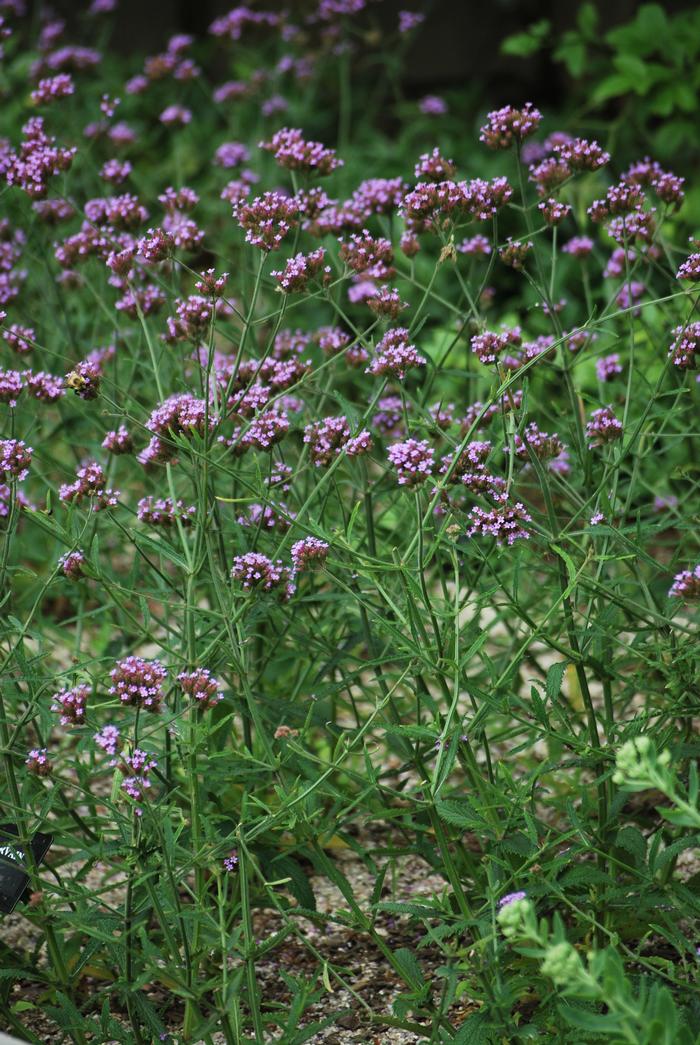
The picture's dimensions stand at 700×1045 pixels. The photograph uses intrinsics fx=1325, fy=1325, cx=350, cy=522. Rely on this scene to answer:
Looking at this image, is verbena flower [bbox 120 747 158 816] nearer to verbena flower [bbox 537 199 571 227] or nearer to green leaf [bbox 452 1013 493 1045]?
green leaf [bbox 452 1013 493 1045]

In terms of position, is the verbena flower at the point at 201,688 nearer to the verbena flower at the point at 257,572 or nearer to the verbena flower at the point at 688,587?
the verbena flower at the point at 257,572

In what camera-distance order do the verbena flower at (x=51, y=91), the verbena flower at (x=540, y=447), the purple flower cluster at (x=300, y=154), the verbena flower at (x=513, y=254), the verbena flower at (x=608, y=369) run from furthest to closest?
the verbena flower at (x=51, y=91)
the verbena flower at (x=608, y=369)
the purple flower cluster at (x=300, y=154)
the verbena flower at (x=513, y=254)
the verbena flower at (x=540, y=447)

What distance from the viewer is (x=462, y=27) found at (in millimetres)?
7609

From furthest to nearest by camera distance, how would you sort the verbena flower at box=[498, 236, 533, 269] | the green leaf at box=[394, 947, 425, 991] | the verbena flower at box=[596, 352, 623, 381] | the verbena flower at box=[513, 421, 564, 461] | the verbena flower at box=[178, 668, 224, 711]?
the verbena flower at box=[596, 352, 623, 381] < the verbena flower at box=[498, 236, 533, 269] < the verbena flower at box=[513, 421, 564, 461] < the green leaf at box=[394, 947, 425, 991] < the verbena flower at box=[178, 668, 224, 711]

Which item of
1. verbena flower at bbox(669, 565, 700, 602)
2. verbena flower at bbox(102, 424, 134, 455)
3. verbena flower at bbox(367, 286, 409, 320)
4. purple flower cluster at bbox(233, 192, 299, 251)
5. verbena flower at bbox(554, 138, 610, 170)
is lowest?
verbena flower at bbox(669, 565, 700, 602)

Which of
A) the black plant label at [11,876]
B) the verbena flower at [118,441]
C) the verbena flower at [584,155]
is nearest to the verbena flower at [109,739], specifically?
the black plant label at [11,876]

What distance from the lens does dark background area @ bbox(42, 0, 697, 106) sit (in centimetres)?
718

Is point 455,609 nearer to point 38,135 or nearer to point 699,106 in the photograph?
point 38,135

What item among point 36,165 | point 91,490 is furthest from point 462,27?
point 91,490

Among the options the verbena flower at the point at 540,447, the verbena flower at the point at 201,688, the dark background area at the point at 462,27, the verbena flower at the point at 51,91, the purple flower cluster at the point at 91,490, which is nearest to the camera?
the verbena flower at the point at 201,688

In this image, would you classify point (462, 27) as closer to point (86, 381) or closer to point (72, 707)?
point (86, 381)

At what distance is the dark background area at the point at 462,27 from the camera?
7184 millimetres

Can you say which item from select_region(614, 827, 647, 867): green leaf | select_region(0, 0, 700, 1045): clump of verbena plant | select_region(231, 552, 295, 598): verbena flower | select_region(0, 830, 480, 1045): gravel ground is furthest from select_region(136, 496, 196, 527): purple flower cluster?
select_region(614, 827, 647, 867): green leaf

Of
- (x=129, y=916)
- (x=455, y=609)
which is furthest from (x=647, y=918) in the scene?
(x=129, y=916)
